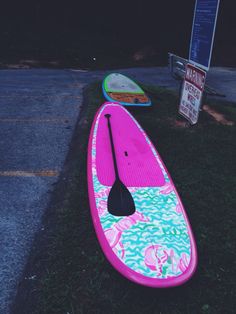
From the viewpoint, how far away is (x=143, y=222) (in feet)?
12.1

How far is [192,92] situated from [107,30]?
50.0 feet

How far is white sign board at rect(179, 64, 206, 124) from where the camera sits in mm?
5766

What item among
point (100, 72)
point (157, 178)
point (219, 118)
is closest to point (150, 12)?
point (100, 72)

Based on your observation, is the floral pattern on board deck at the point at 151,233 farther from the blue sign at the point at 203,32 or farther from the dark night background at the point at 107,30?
the dark night background at the point at 107,30

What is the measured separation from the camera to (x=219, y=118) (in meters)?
7.89

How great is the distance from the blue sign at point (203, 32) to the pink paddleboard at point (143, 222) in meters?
1.92

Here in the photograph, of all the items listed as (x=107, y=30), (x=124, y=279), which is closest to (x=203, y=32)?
(x=124, y=279)

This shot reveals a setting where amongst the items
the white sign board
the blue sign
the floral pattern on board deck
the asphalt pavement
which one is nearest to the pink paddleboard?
the floral pattern on board deck

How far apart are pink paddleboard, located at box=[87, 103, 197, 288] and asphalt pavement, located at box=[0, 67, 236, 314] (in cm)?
87

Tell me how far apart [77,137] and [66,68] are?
921 cm

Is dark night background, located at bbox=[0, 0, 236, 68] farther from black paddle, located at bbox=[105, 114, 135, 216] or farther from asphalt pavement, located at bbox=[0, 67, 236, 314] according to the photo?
black paddle, located at bbox=[105, 114, 135, 216]

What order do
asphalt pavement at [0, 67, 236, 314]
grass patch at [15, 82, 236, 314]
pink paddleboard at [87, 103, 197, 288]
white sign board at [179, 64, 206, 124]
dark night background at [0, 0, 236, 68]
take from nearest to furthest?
grass patch at [15, 82, 236, 314], pink paddleboard at [87, 103, 197, 288], asphalt pavement at [0, 67, 236, 314], white sign board at [179, 64, 206, 124], dark night background at [0, 0, 236, 68]

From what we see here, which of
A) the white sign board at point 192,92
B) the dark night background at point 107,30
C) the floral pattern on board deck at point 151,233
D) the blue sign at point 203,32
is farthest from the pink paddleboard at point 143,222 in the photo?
the dark night background at point 107,30

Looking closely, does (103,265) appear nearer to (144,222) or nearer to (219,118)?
(144,222)
